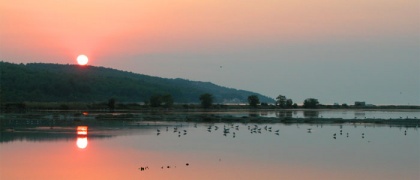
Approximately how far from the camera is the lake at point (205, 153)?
91.2 ft

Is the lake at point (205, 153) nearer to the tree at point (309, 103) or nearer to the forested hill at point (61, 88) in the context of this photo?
the tree at point (309, 103)

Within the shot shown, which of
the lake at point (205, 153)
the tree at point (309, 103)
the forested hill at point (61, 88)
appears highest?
the forested hill at point (61, 88)

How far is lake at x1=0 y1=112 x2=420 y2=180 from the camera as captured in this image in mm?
27797

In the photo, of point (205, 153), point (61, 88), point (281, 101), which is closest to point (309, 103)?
point (281, 101)

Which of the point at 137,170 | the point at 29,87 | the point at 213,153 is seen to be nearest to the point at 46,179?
the point at 137,170

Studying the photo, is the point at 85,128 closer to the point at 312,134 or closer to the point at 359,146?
the point at 312,134

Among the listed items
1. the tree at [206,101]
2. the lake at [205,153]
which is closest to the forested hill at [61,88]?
the tree at [206,101]

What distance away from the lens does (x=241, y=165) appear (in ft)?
99.1

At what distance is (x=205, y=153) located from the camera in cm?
3553

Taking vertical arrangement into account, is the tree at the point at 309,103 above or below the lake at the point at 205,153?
above

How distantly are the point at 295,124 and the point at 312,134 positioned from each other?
1313 cm

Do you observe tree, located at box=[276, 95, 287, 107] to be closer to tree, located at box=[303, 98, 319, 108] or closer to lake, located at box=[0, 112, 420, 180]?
tree, located at box=[303, 98, 319, 108]

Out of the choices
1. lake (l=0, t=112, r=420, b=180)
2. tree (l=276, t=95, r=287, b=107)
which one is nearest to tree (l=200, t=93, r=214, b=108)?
tree (l=276, t=95, r=287, b=107)

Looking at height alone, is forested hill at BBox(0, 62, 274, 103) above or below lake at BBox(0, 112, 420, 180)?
above
